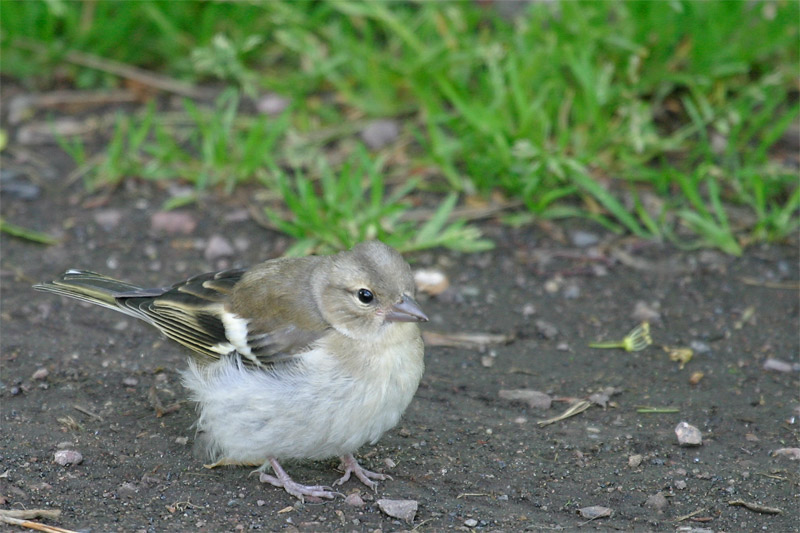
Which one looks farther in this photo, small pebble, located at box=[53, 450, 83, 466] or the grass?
the grass

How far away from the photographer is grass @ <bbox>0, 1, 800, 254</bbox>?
5.98 m

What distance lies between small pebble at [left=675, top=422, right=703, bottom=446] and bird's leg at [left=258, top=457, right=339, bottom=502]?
5.11ft

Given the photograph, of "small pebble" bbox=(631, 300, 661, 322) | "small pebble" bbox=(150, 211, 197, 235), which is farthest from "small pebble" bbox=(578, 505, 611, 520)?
"small pebble" bbox=(150, 211, 197, 235)

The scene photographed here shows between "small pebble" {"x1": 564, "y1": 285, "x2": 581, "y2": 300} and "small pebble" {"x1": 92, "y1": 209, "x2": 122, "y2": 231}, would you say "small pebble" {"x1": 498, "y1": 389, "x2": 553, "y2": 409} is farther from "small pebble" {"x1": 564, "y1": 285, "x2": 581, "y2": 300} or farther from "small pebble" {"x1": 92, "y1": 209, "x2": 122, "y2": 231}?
"small pebble" {"x1": 92, "y1": 209, "x2": 122, "y2": 231}

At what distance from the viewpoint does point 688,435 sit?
4.38m

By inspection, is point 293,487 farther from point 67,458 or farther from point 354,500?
point 67,458

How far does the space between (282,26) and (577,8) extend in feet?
7.14

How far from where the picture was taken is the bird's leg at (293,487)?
4.08m

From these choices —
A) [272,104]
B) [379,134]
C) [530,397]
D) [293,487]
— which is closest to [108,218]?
[272,104]

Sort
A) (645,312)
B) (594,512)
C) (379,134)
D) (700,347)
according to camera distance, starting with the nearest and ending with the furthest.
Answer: (594,512)
(700,347)
(645,312)
(379,134)

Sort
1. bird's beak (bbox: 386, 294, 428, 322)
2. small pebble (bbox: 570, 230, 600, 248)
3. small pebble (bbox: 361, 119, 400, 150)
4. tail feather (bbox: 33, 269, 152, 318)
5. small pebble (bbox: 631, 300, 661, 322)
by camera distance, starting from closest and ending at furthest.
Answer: bird's beak (bbox: 386, 294, 428, 322) < tail feather (bbox: 33, 269, 152, 318) < small pebble (bbox: 631, 300, 661, 322) < small pebble (bbox: 570, 230, 600, 248) < small pebble (bbox: 361, 119, 400, 150)

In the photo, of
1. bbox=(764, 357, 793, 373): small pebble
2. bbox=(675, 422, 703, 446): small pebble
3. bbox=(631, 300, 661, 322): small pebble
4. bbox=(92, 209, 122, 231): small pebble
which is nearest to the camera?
bbox=(675, 422, 703, 446): small pebble

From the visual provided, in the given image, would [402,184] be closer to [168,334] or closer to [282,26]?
[282,26]

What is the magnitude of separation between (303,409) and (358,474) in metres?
0.46
